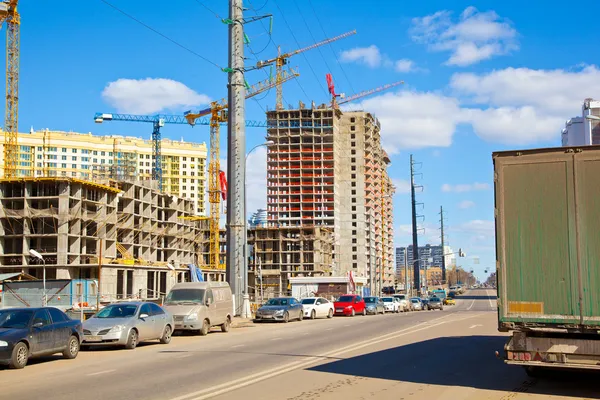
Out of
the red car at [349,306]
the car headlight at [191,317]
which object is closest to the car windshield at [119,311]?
the car headlight at [191,317]

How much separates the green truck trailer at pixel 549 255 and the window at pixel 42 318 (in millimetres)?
11376

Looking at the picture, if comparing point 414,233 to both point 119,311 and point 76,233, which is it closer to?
point 76,233

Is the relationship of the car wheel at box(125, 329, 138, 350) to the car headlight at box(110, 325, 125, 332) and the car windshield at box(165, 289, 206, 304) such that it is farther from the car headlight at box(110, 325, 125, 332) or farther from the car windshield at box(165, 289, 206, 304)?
the car windshield at box(165, 289, 206, 304)

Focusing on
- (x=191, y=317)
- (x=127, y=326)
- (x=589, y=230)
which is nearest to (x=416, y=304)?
(x=191, y=317)

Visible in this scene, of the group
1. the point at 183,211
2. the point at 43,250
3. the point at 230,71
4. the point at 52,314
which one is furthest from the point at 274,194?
the point at 52,314

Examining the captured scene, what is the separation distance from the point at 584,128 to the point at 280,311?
161411mm

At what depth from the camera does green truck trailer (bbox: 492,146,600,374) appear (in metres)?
10.4

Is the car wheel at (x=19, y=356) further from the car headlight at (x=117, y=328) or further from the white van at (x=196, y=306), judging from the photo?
the white van at (x=196, y=306)

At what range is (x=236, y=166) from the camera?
38.8 m

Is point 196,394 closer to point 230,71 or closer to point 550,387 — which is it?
point 550,387

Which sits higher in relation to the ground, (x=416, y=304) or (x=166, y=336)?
(x=166, y=336)

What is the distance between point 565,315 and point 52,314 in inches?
501

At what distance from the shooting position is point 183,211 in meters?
122

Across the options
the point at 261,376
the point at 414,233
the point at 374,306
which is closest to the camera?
the point at 261,376
